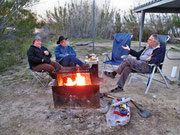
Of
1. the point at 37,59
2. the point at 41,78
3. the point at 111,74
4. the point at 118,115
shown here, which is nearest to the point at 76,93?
the point at 118,115

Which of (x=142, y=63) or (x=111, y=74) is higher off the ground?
(x=142, y=63)

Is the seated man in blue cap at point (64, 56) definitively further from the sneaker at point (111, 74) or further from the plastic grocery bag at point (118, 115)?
the plastic grocery bag at point (118, 115)

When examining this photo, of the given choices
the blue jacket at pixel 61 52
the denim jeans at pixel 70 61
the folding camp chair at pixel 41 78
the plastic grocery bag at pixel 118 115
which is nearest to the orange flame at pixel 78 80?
the plastic grocery bag at pixel 118 115

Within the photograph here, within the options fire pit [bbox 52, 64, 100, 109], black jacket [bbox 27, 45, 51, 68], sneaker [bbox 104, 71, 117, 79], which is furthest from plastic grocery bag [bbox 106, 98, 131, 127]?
black jacket [bbox 27, 45, 51, 68]

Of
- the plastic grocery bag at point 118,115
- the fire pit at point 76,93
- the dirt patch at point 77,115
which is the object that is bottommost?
the dirt patch at point 77,115

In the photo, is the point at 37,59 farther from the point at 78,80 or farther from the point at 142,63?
the point at 142,63

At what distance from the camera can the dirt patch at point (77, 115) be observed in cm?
205

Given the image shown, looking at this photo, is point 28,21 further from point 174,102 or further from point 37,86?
point 174,102

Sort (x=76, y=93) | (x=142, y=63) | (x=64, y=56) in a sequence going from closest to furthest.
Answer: (x=76, y=93) → (x=142, y=63) → (x=64, y=56)

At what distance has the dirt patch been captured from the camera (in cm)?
205

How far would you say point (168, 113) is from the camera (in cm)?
241

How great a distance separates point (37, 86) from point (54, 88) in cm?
148

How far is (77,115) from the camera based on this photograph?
233cm

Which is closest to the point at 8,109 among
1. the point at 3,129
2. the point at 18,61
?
the point at 3,129
